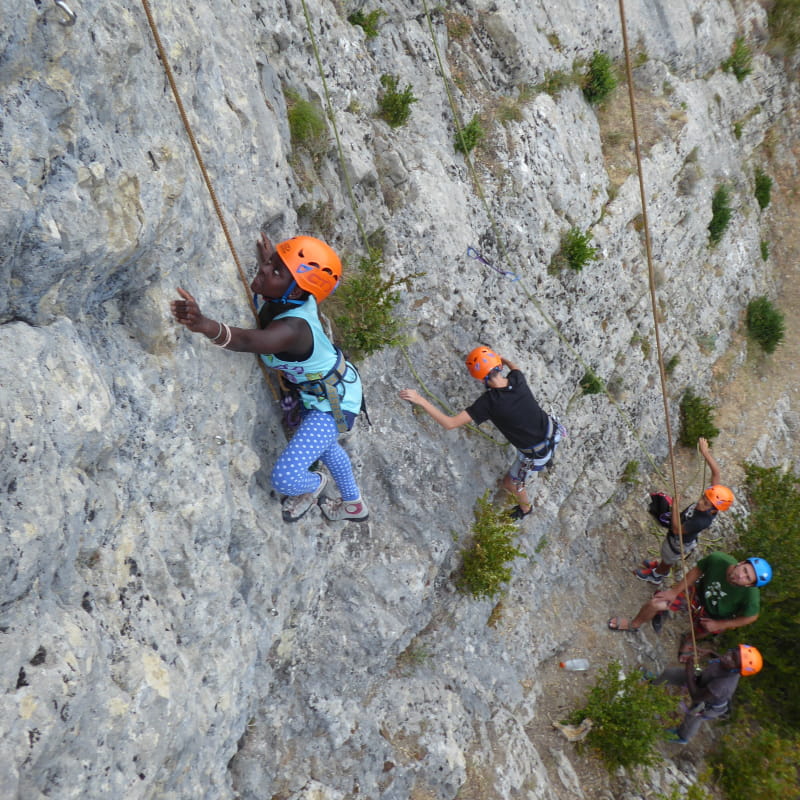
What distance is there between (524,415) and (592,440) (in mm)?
3366

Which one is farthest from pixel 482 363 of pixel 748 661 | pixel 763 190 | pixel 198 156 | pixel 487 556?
pixel 763 190

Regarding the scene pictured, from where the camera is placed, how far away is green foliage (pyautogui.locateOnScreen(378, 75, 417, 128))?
673 centimetres

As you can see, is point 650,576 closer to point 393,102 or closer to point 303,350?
point 303,350

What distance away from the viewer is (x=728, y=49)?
1303 centimetres

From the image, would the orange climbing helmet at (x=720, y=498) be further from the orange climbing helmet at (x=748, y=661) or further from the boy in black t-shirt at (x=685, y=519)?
the orange climbing helmet at (x=748, y=661)

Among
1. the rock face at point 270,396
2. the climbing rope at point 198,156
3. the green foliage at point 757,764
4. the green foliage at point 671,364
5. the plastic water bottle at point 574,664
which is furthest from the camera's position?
the green foliage at point 671,364

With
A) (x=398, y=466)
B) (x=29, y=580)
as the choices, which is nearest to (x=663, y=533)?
(x=398, y=466)

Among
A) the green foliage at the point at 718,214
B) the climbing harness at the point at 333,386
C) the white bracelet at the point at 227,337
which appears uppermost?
the green foliage at the point at 718,214

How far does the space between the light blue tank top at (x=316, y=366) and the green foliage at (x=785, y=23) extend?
52.5 feet

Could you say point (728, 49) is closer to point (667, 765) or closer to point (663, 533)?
point (663, 533)

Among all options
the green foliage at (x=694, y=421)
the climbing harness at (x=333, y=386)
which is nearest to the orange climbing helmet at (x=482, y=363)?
the climbing harness at (x=333, y=386)

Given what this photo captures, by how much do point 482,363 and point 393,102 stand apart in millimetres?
3132

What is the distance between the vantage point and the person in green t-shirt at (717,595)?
7.16 m

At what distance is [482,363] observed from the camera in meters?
6.51
